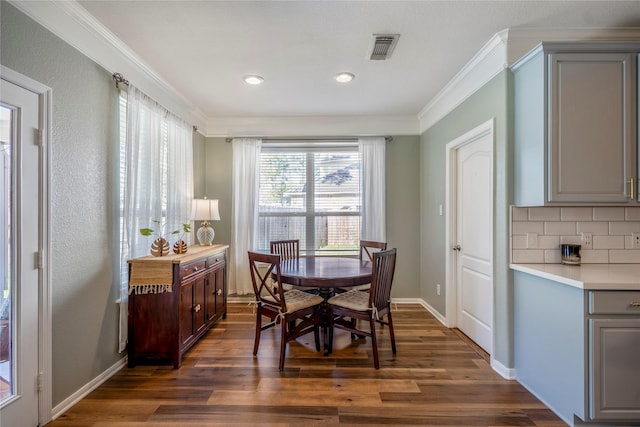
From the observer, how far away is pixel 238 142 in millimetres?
4129

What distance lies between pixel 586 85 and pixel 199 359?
3.60 metres

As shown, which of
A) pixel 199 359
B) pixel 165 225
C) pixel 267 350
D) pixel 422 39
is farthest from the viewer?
pixel 165 225

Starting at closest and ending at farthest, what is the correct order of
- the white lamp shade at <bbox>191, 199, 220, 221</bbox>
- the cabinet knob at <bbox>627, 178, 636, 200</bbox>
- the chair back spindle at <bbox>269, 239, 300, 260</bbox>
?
the cabinet knob at <bbox>627, 178, 636, 200</bbox> < the white lamp shade at <bbox>191, 199, 220, 221</bbox> < the chair back spindle at <bbox>269, 239, 300, 260</bbox>

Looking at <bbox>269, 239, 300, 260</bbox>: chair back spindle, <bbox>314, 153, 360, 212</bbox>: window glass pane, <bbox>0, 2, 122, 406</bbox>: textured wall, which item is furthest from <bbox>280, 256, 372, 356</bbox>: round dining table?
<bbox>0, 2, 122, 406</bbox>: textured wall

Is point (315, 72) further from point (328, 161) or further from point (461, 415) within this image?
point (461, 415)

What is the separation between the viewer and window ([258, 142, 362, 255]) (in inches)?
166

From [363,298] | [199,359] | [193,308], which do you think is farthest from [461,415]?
[193,308]

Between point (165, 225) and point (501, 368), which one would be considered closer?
point (501, 368)

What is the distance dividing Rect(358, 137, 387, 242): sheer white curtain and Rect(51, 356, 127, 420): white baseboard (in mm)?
2928

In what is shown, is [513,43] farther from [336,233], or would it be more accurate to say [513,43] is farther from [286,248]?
[286,248]

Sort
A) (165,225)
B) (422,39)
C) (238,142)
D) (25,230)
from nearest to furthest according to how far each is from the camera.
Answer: (25,230) < (422,39) < (165,225) < (238,142)

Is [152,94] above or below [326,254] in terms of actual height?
above

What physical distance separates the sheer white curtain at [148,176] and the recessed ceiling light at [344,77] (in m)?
1.75

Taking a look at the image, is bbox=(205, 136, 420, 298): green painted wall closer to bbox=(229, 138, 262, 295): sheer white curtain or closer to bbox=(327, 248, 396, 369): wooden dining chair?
bbox=(327, 248, 396, 369): wooden dining chair
